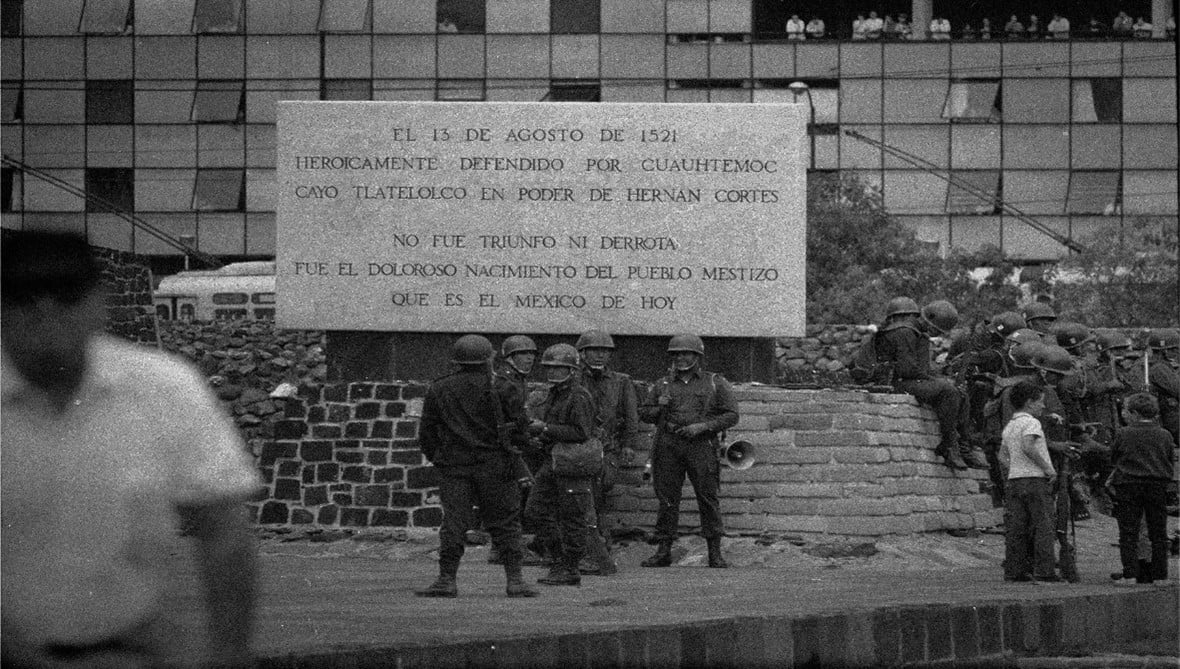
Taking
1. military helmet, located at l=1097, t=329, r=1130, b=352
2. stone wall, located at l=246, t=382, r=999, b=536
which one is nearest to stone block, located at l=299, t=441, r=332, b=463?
stone wall, located at l=246, t=382, r=999, b=536

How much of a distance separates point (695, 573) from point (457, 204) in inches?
218

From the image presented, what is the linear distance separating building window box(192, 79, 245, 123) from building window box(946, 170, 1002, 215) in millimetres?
19900

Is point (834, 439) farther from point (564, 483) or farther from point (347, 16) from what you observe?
point (347, 16)

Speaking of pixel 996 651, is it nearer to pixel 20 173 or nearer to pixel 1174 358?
pixel 1174 358

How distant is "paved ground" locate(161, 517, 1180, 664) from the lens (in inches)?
459

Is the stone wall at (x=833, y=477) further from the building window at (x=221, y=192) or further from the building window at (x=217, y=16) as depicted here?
the building window at (x=221, y=192)

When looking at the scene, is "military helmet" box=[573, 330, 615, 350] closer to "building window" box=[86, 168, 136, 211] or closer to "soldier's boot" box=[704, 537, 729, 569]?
"soldier's boot" box=[704, 537, 729, 569]

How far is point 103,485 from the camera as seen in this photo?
15.0 ft

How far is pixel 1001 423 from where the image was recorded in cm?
1794

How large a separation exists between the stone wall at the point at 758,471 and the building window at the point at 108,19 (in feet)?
36.2

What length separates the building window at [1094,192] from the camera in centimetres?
6150

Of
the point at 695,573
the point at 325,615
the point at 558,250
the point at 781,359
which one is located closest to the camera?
the point at 325,615

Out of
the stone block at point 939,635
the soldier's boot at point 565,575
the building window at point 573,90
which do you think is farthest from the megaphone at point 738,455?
the building window at point 573,90

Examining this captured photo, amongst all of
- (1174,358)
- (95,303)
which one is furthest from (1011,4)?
(95,303)
